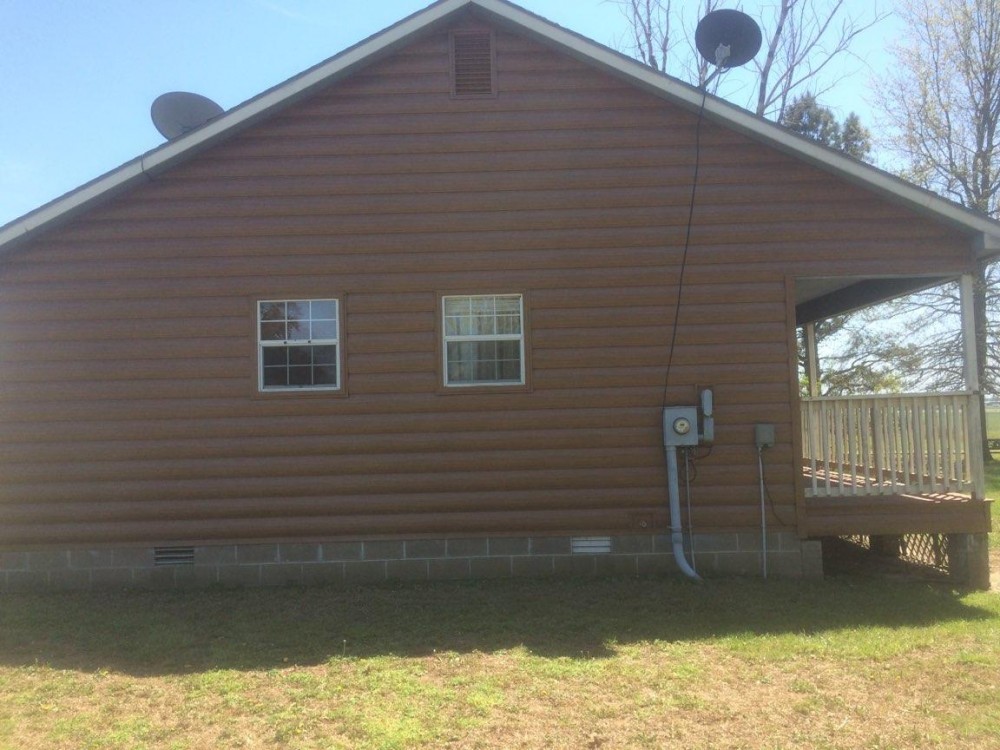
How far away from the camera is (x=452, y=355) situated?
8.84 metres

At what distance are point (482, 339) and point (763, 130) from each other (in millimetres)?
3528

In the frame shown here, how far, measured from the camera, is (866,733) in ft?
15.8

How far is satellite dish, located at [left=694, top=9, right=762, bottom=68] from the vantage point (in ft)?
30.1

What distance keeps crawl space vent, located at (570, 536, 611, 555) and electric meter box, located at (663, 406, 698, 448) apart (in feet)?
3.90

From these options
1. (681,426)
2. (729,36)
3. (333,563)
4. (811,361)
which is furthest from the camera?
(811,361)

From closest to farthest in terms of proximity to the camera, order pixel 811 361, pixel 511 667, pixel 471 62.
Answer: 1. pixel 511 667
2. pixel 471 62
3. pixel 811 361

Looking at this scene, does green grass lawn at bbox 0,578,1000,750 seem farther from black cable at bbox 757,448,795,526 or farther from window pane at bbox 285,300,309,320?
window pane at bbox 285,300,309,320

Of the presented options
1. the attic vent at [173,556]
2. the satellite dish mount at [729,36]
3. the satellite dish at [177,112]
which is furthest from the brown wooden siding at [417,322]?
the satellite dish at [177,112]

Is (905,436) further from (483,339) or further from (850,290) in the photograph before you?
(483,339)

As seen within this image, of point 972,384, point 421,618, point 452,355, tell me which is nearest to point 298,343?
point 452,355

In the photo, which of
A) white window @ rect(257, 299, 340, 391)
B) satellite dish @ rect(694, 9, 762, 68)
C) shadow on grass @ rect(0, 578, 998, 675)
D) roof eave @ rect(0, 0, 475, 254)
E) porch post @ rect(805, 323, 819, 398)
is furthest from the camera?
porch post @ rect(805, 323, 819, 398)

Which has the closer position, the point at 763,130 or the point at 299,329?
the point at 763,130

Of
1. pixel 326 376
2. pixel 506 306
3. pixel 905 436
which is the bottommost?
pixel 905 436

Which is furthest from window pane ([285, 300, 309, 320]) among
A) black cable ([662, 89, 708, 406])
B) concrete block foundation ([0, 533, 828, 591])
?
black cable ([662, 89, 708, 406])
